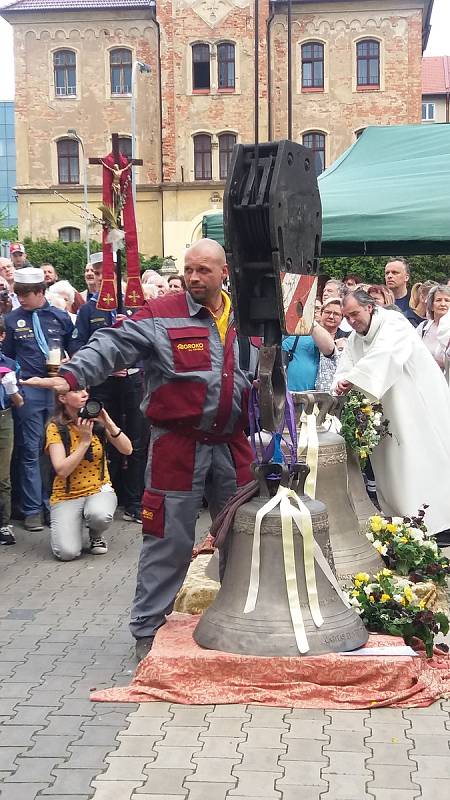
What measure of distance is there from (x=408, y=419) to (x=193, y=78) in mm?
37261

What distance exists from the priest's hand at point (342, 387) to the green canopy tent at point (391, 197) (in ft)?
9.79

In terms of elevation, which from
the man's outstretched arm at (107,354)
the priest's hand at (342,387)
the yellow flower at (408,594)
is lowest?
the yellow flower at (408,594)

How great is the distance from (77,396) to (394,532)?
2489 millimetres

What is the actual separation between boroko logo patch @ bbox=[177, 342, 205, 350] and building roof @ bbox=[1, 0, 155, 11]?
132ft

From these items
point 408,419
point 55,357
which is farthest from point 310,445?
point 55,357

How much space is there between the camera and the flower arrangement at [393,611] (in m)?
5.25

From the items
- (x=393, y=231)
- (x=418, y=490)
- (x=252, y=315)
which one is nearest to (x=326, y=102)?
(x=393, y=231)

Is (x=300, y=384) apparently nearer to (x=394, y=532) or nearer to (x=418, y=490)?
(x=418, y=490)

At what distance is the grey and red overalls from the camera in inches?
202

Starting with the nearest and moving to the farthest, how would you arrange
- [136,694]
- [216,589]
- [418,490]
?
[136,694]
[216,589]
[418,490]

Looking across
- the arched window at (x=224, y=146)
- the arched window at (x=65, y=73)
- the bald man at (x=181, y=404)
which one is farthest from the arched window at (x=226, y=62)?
the bald man at (x=181, y=404)

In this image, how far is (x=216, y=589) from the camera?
599cm

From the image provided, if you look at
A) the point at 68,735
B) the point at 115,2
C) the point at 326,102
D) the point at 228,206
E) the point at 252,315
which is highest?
the point at 115,2

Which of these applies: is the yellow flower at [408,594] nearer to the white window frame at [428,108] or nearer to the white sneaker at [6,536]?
the white sneaker at [6,536]
